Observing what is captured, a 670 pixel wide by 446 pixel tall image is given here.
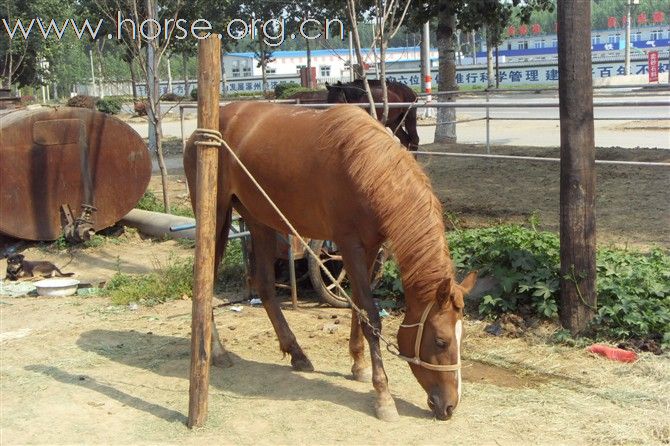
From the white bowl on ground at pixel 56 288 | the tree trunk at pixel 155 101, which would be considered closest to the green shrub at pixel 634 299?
the white bowl on ground at pixel 56 288

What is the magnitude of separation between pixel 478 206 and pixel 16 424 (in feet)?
20.1

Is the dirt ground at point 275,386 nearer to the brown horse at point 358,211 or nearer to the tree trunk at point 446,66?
the brown horse at point 358,211

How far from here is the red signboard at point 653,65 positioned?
29.0 meters

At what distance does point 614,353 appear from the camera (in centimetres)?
479

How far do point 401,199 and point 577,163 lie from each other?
5.95 ft

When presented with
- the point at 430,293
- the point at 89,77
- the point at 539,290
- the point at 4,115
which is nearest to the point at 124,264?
the point at 4,115

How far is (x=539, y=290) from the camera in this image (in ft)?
17.9

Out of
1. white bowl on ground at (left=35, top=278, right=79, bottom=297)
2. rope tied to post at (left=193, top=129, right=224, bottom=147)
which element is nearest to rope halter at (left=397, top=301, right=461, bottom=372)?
rope tied to post at (left=193, top=129, right=224, bottom=147)

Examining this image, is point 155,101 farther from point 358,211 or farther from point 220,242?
point 358,211

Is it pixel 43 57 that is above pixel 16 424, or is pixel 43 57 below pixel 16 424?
above

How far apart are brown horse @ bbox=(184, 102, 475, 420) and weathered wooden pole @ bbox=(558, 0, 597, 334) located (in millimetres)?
1579

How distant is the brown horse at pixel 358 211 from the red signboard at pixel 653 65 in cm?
2735

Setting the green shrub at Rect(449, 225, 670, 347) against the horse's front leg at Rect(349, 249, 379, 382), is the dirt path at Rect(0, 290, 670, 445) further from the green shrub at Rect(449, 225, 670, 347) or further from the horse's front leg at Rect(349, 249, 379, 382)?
the green shrub at Rect(449, 225, 670, 347)

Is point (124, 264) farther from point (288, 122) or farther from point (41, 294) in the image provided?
point (288, 122)
